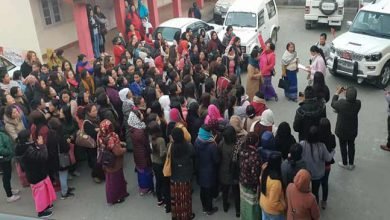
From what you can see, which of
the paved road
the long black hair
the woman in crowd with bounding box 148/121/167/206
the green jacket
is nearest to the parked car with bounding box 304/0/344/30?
the paved road

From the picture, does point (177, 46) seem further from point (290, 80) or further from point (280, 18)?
point (280, 18)

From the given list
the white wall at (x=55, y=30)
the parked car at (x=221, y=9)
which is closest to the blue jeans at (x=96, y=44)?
the white wall at (x=55, y=30)

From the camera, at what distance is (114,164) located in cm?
732

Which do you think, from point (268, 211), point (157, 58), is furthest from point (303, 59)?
point (268, 211)

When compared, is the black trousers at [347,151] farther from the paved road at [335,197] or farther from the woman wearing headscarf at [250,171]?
the woman wearing headscarf at [250,171]

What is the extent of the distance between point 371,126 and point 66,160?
662 cm

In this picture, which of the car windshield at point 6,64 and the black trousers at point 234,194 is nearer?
the black trousers at point 234,194

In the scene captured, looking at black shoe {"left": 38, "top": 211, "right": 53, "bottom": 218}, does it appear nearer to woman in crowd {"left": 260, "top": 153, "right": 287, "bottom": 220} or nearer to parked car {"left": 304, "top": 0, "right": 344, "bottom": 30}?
woman in crowd {"left": 260, "top": 153, "right": 287, "bottom": 220}

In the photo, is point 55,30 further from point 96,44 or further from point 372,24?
point 372,24

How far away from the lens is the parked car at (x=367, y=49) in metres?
11.2

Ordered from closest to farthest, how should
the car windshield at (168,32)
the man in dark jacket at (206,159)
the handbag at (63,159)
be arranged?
the man in dark jacket at (206,159) < the handbag at (63,159) < the car windshield at (168,32)

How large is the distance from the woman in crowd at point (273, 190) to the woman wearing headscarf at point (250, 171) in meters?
0.34

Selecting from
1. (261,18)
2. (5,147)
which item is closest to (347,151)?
(5,147)

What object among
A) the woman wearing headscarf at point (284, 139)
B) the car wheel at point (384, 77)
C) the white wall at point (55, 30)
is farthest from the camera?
the white wall at point (55, 30)
